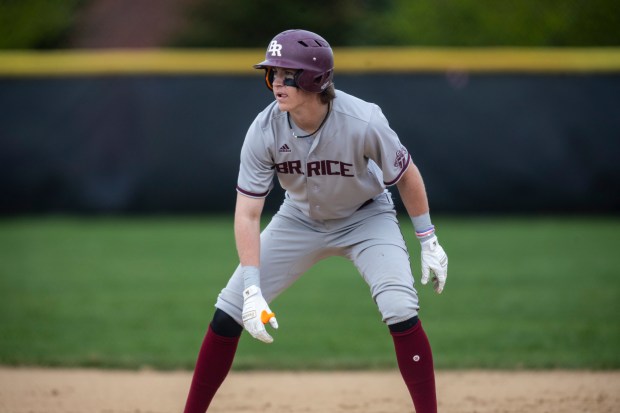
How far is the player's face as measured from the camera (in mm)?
4059

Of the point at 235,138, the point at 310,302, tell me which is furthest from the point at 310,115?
the point at 235,138

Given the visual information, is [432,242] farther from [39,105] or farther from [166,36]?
[166,36]

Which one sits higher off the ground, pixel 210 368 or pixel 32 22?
pixel 32 22

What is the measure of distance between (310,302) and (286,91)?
4.79m

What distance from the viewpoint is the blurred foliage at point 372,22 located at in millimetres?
14867

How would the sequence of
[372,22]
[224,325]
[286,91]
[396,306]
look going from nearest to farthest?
[396,306], [286,91], [224,325], [372,22]

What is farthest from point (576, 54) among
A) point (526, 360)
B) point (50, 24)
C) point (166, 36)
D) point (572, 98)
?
point (166, 36)

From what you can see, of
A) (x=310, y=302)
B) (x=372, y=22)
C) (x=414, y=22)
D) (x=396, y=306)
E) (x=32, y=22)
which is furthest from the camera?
(x=372, y=22)

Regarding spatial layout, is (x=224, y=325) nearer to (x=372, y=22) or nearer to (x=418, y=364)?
(x=418, y=364)

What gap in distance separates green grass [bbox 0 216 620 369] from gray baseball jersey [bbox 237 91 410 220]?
2.46 m

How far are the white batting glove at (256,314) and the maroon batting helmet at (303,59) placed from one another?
3.05ft

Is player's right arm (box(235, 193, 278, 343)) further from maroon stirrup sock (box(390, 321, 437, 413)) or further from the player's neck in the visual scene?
maroon stirrup sock (box(390, 321, 437, 413))

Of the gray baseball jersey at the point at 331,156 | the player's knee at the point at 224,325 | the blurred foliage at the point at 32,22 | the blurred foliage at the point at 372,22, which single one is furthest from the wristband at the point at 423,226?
the blurred foliage at the point at 32,22

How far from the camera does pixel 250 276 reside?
163 inches
